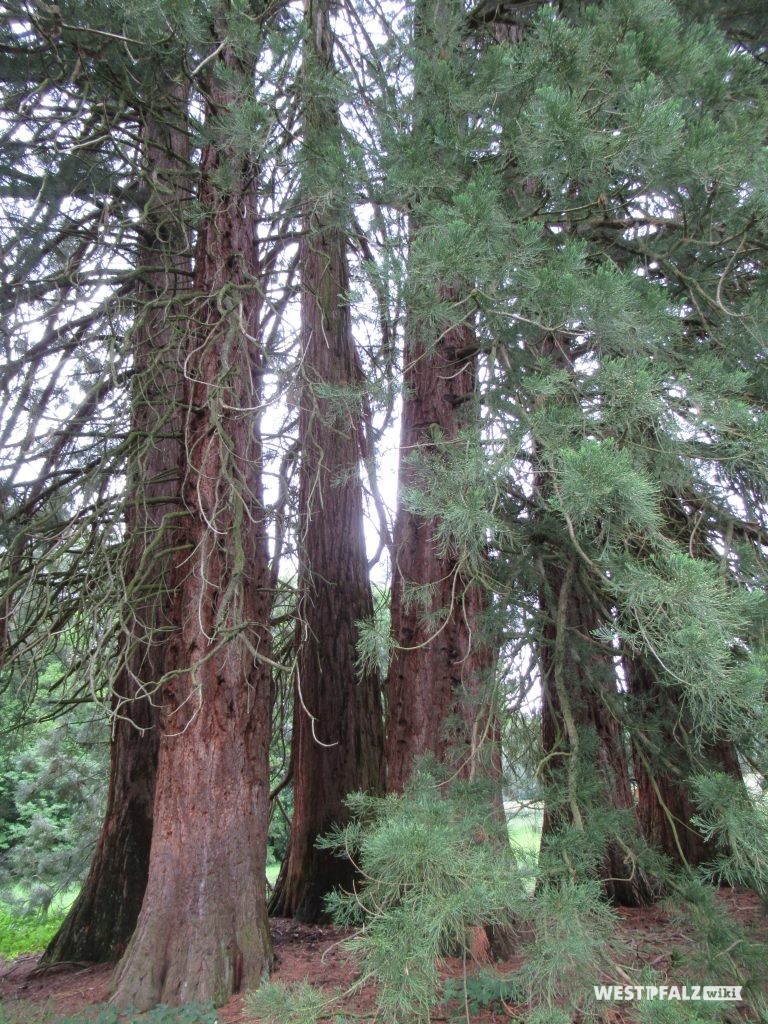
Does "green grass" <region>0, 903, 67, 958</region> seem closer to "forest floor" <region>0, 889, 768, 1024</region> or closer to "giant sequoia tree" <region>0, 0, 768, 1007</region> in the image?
"forest floor" <region>0, 889, 768, 1024</region>

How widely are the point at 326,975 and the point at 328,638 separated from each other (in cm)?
221

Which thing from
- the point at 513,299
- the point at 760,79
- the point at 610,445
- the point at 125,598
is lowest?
the point at 125,598

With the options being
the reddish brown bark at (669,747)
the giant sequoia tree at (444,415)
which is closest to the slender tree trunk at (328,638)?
the giant sequoia tree at (444,415)

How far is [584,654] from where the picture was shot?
343cm

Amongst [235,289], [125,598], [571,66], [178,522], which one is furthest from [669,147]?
[178,522]

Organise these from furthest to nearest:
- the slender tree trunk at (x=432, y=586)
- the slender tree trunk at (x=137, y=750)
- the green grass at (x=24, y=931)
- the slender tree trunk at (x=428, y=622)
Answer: the green grass at (x=24, y=931), the slender tree trunk at (x=137, y=750), the slender tree trunk at (x=428, y=622), the slender tree trunk at (x=432, y=586)

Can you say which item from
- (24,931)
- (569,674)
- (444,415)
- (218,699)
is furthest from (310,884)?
(24,931)

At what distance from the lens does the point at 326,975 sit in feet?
11.9

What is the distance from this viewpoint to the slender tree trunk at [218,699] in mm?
3252

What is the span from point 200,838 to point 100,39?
12.9ft

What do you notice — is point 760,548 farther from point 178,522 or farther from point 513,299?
point 178,522

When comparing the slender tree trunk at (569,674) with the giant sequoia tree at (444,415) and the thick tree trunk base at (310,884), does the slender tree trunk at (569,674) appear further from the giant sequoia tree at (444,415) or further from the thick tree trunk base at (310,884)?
the thick tree trunk base at (310,884)

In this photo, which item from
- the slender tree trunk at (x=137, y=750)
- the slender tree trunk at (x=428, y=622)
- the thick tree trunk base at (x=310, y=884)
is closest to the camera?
the slender tree trunk at (x=428, y=622)

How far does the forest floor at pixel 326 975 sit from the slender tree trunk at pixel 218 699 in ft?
0.77
